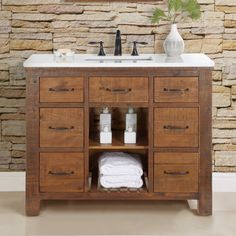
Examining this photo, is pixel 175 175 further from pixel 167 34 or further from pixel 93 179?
pixel 167 34

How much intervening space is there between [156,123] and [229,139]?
0.73 meters

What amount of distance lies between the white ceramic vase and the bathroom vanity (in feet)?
0.28

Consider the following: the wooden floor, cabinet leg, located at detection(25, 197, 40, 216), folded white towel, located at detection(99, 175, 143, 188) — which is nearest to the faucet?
folded white towel, located at detection(99, 175, 143, 188)

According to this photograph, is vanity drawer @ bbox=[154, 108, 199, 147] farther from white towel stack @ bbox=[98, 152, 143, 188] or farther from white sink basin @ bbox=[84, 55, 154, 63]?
white sink basin @ bbox=[84, 55, 154, 63]

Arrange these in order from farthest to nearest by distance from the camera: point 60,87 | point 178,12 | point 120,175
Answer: point 178,12, point 120,175, point 60,87

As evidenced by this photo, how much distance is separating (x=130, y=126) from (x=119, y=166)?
24cm

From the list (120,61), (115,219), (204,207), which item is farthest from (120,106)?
(204,207)

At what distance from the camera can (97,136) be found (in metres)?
3.79

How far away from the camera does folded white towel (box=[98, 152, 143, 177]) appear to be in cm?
357

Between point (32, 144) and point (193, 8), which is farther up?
point (193, 8)

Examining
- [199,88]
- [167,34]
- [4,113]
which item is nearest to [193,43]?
[167,34]

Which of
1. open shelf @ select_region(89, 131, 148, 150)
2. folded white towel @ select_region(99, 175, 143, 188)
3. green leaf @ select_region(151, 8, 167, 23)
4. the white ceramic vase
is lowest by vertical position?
folded white towel @ select_region(99, 175, 143, 188)

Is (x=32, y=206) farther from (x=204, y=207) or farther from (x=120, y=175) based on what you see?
(x=204, y=207)

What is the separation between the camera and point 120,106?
3502mm
